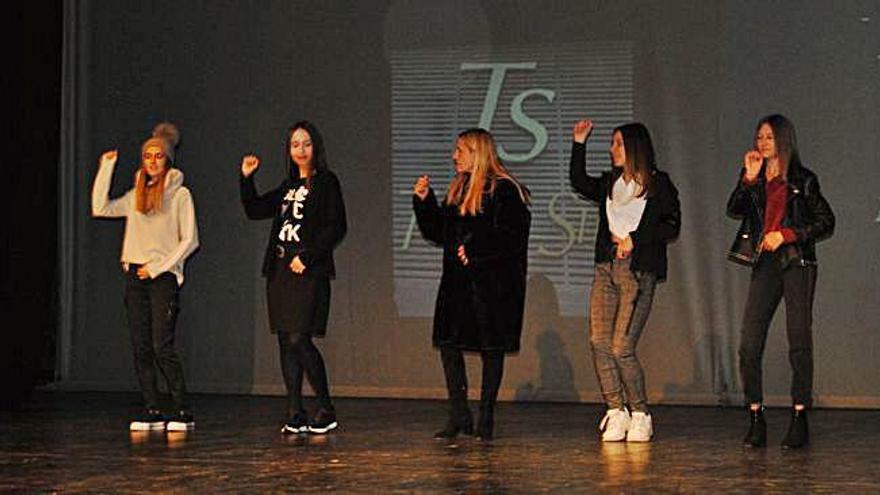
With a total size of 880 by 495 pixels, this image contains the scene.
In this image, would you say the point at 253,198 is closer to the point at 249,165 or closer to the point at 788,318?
the point at 249,165

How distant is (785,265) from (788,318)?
8.3 inches

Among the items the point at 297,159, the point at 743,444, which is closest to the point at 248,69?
the point at 297,159

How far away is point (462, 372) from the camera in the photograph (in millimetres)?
6223

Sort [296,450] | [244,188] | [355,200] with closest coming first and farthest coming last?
1. [296,450]
2. [244,188]
3. [355,200]

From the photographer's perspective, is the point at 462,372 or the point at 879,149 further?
the point at 879,149

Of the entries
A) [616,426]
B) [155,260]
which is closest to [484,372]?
[616,426]

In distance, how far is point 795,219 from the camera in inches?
232

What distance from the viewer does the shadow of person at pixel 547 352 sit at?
7.93 metres

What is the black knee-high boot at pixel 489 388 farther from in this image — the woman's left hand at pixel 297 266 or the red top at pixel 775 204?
the red top at pixel 775 204

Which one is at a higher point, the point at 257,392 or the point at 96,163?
the point at 96,163

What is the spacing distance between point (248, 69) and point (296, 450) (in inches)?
124

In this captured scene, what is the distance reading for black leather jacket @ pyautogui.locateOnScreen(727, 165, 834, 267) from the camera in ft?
19.2

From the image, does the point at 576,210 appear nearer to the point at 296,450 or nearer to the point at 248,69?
the point at 248,69

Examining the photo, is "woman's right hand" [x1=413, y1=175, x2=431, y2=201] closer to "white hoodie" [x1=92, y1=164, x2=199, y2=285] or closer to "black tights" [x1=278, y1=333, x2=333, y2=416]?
"black tights" [x1=278, y1=333, x2=333, y2=416]
